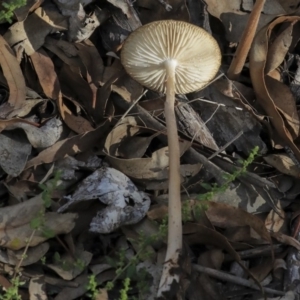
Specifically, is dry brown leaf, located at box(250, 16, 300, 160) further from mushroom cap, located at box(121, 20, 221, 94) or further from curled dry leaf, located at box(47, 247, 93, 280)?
curled dry leaf, located at box(47, 247, 93, 280)

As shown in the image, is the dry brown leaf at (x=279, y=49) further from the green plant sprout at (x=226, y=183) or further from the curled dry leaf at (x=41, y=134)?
the curled dry leaf at (x=41, y=134)

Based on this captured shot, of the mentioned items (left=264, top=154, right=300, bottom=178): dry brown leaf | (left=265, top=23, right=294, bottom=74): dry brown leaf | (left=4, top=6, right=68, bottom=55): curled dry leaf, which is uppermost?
(left=4, top=6, right=68, bottom=55): curled dry leaf

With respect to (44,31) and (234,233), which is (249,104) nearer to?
A: (234,233)

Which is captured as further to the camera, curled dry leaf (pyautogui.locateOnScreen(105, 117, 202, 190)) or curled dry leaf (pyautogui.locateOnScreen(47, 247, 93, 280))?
curled dry leaf (pyautogui.locateOnScreen(105, 117, 202, 190))

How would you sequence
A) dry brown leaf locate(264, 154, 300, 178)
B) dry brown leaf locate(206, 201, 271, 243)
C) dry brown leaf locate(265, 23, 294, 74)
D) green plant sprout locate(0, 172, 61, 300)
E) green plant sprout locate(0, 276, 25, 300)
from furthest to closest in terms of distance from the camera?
1. dry brown leaf locate(265, 23, 294, 74)
2. dry brown leaf locate(264, 154, 300, 178)
3. dry brown leaf locate(206, 201, 271, 243)
4. green plant sprout locate(0, 172, 61, 300)
5. green plant sprout locate(0, 276, 25, 300)

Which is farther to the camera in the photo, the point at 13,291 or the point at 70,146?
the point at 70,146

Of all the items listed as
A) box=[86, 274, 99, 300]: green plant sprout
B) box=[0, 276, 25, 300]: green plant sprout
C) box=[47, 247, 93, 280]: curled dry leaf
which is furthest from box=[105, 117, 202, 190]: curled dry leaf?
box=[0, 276, 25, 300]: green plant sprout

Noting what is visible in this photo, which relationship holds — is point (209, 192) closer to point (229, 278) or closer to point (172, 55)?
point (229, 278)

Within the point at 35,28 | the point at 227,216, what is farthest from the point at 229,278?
the point at 35,28
